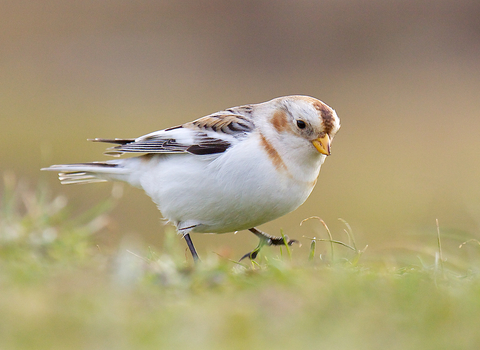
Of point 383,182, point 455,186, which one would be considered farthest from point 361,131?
point 455,186

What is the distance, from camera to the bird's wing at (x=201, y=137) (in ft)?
15.8

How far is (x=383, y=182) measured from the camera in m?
13.9

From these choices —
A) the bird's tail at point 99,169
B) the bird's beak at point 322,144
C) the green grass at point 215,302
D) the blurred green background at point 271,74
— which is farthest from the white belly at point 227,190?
the blurred green background at point 271,74

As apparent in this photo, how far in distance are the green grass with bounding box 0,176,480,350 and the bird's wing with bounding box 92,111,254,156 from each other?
1.27m

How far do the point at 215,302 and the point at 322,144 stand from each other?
2185 mm

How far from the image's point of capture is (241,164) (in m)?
4.50

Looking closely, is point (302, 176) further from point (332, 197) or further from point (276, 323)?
point (332, 197)

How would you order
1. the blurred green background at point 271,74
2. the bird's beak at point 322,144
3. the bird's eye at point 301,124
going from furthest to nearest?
the blurred green background at point 271,74, the bird's eye at point 301,124, the bird's beak at point 322,144

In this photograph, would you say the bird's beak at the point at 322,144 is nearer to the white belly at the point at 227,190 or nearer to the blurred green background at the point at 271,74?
the white belly at the point at 227,190

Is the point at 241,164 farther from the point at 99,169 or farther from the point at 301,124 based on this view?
the point at 99,169

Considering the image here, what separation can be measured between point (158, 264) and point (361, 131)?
14058 millimetres

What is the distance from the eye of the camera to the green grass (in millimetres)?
2291

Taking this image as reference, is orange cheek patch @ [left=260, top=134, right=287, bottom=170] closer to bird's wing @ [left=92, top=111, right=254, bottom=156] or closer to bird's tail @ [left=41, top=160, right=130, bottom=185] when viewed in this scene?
bird's wing @ [left=92, top=111, right=254, bottom=156]

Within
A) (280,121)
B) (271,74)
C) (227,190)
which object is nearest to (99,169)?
(227,190)
